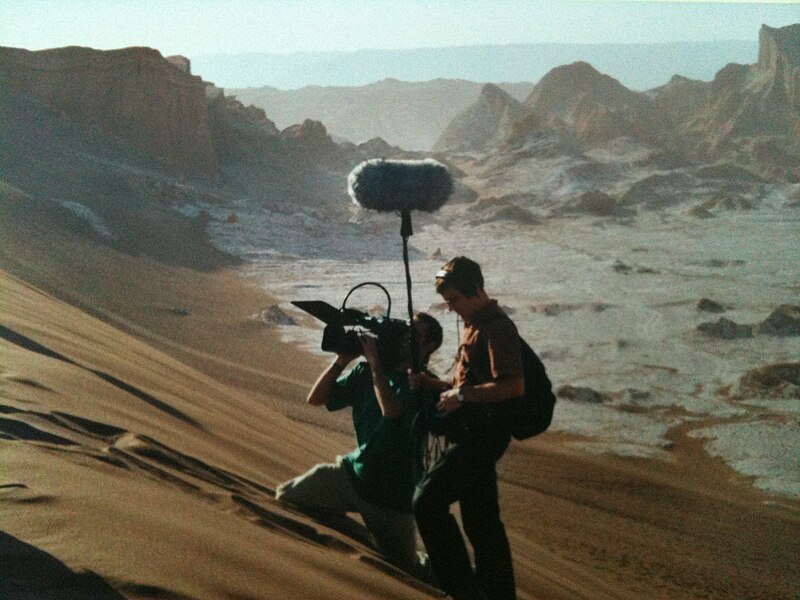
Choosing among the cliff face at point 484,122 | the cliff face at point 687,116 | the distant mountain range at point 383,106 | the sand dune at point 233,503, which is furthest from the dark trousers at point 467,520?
the distant mountain range at point 383,106

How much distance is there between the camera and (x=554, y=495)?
7.02 metres

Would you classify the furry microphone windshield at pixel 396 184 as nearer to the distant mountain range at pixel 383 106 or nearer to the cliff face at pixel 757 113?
the cliff face at pixel 757 113

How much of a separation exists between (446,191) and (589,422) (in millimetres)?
6997

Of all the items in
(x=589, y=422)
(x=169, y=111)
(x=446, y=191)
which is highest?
(x=169, y=111)

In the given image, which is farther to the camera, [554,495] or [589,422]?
[589,422]

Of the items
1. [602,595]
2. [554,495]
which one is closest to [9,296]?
[554,495]

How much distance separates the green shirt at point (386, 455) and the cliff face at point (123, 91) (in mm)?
22996

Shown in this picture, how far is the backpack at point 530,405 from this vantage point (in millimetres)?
2910

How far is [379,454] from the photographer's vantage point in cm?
342

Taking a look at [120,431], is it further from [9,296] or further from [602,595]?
[9,296]

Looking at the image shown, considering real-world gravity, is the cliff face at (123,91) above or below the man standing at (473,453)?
above

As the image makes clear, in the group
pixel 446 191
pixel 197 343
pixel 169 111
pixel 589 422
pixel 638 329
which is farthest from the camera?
pixel 169 111

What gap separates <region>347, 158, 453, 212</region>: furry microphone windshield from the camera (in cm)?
342

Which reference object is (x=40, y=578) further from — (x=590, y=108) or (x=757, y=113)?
(x=590, y=108)
